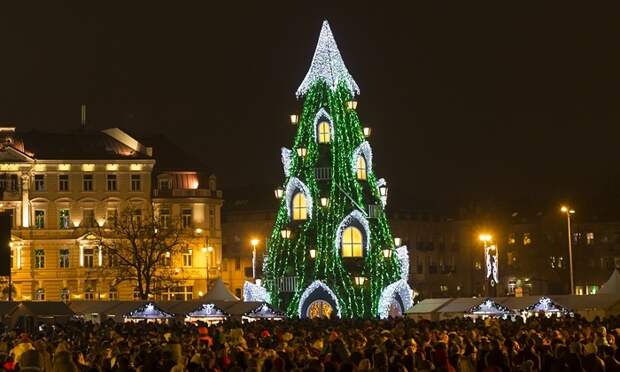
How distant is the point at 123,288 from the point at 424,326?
67616mm

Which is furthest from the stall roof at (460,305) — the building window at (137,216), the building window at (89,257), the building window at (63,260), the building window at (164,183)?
the building window at (164,183)

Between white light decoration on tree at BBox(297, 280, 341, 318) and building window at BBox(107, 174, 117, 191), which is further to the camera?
building window at BBox(107, 174, 117, 191)

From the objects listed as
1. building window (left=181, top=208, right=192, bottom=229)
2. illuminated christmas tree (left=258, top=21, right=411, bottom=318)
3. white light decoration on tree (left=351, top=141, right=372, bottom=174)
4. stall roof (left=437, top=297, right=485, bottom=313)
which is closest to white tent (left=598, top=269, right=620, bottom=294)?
stall roof (left=437, top=297, right=485, bottom=313)

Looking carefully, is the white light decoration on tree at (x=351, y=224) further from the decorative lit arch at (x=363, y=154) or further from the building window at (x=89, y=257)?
the building window at (x=89, y=257)

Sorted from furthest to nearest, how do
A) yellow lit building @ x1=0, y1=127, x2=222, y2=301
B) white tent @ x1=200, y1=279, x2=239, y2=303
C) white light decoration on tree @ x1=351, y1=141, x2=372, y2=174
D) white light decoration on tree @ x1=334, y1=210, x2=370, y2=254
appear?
yellow lit building @ x1=0, y1=127, x2=222, y2=301 → white light decoration on tree @ x1=351, y1=141, x2=372, y2=174 → white light decoration on tree @ x1=334, y1=210, x2=370, y2=254 → white tent @ x1=200, y1=279, x2=239, y2=303

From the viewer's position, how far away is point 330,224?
83.8 m

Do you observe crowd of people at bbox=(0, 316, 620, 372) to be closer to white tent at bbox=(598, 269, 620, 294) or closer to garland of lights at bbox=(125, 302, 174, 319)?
white tent at bbox=(598, 269, 620, 294)

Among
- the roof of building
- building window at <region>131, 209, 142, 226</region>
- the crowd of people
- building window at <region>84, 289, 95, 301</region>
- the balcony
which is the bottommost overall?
the crowd of people

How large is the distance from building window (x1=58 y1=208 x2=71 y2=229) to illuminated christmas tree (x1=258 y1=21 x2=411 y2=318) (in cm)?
3424

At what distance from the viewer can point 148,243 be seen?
10750 centimetres

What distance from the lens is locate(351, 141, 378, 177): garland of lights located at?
277 ft

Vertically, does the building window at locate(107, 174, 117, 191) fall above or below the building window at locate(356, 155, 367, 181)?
above

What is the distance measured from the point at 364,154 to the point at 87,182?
36.1m

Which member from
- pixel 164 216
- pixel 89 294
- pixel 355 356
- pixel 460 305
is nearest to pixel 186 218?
pixel 164 216
